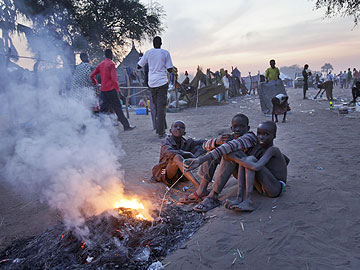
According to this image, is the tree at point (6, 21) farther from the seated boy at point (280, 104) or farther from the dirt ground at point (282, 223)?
the seated boy at point (280, 104)

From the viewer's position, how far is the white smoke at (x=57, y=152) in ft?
11.1

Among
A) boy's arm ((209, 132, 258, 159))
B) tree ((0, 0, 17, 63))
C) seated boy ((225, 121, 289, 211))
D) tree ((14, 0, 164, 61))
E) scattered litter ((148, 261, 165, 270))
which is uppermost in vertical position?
tree ((14, 0, 164, 61))

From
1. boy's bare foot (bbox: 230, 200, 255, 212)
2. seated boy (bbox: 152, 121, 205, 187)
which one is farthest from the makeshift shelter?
boy's bare foot (bbox: 230, 200, 255, 212)

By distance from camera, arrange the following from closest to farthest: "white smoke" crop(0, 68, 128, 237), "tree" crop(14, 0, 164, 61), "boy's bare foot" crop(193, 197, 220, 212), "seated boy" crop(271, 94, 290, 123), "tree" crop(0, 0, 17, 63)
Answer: "boy's bare foot" crop(193, 197, 220, 212)
"white smoke" crop(0, 68, 128, 237)
"tree" crop(0, 0, 17, 63)
"seated boy" crop(271, 94, 290, 123)
"tree" crop(14, 0, 164, 61)

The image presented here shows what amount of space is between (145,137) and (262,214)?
15.7 ft

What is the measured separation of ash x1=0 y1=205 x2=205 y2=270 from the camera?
2188 millimetres

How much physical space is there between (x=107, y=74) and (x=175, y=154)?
415 cm

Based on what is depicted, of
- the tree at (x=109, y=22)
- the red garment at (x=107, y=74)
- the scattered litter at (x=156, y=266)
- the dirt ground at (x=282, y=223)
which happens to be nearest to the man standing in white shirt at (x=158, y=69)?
the red garment at (x=107, y=74)

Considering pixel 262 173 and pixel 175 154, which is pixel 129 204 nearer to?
pixel 175 154

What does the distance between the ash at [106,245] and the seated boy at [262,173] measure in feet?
1.57

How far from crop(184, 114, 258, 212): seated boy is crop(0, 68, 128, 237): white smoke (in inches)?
42.5

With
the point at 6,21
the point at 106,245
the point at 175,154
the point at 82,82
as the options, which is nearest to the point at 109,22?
the point at 82,82

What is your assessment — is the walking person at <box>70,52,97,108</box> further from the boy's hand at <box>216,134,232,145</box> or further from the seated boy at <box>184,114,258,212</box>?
the boy's hand at <box>216,134,232,145</box>

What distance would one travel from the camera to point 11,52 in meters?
6.03
